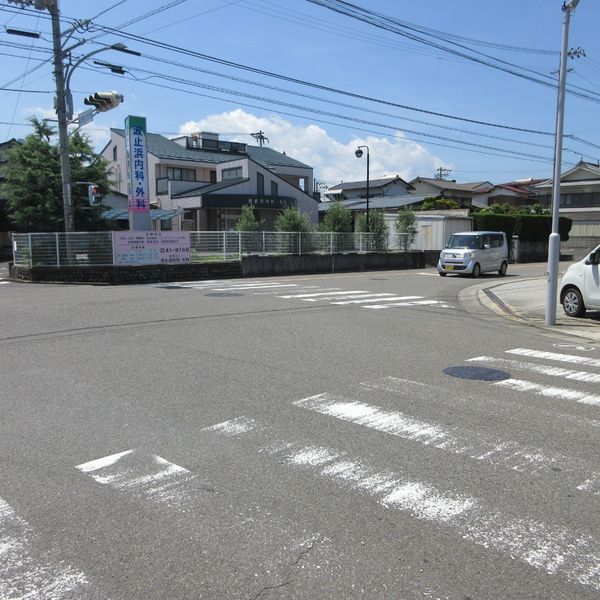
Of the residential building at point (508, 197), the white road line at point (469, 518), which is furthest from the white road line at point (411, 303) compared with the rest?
the residential building at point (508, 197)

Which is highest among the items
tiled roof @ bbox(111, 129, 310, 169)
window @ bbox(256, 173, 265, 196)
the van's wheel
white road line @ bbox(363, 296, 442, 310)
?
tiled roof @ bbox(111, 129, 310, 169)

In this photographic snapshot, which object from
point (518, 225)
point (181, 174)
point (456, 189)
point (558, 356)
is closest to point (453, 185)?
point (456, 189)

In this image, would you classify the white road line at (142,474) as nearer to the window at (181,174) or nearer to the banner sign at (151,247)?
the banner sign at (151,247)

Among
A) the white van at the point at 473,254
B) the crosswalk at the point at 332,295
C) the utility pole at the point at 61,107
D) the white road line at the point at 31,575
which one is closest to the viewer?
the white road line at the point at 31,575

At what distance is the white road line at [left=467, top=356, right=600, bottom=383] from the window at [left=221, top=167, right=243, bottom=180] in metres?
37.8

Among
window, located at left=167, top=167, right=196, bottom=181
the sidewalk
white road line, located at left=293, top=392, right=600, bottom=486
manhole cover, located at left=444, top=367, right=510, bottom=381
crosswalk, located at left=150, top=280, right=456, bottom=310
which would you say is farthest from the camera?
window, located at left=167, top=167, right=196, bottom=181

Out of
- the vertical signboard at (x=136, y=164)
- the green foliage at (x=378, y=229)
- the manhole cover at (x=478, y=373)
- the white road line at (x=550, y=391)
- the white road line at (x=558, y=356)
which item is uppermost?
the vertical signboard at (x=136, y=164)

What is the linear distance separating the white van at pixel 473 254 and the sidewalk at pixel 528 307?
350 centimetres

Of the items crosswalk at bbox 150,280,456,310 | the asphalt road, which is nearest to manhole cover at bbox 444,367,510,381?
the asphalt road

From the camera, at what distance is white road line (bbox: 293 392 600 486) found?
4199mm

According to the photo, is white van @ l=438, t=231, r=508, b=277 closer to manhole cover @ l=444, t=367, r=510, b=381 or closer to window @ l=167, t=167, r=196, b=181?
manhole cover @ l=444, t=367, r=510, b=381

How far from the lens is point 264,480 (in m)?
3.90

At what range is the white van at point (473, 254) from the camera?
24.9m

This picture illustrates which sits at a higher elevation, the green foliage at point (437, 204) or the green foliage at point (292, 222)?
the green foliage at point (437, 204)
